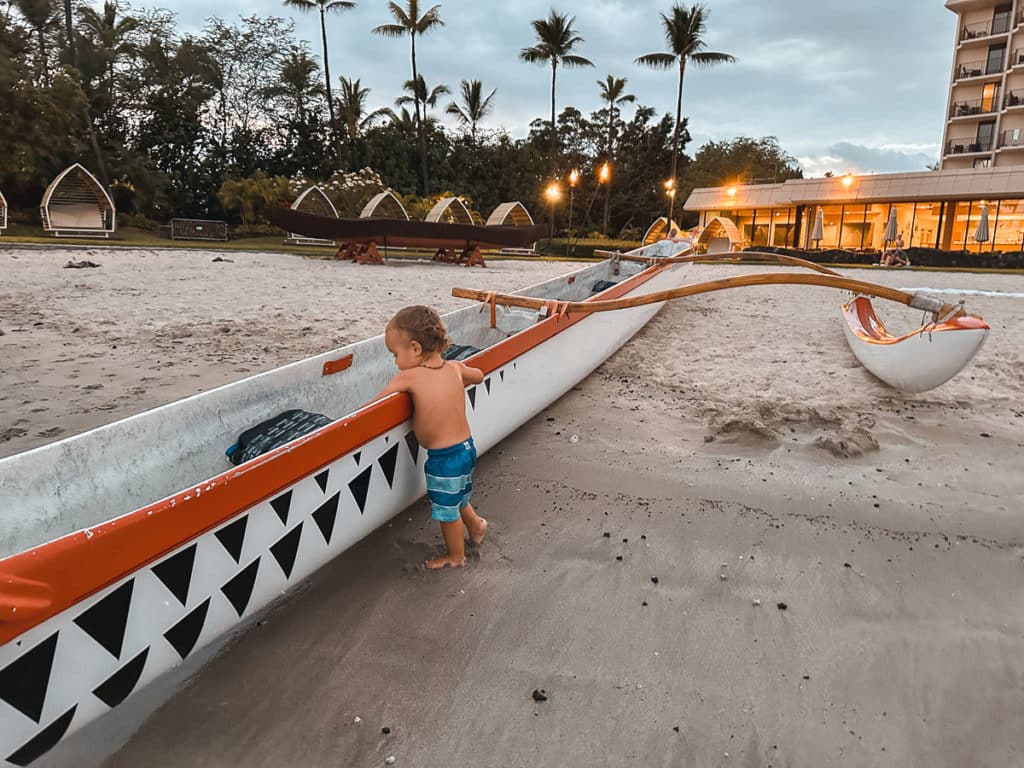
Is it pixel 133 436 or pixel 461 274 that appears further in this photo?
pixel 461 274

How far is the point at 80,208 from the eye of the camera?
1838 centimetres

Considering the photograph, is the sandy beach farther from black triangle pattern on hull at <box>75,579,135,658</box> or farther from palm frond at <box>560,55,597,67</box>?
palm frond at <box>560,55,597,67</box>

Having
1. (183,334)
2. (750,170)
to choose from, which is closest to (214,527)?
(183,334)

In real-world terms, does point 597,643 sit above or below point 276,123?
below

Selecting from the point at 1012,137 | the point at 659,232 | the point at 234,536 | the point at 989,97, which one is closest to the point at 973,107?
the point at 989,97

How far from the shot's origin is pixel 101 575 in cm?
110

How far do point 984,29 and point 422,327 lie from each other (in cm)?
4307

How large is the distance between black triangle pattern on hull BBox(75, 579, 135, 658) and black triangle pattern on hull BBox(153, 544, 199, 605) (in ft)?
0.22

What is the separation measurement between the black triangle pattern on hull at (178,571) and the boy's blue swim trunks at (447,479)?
79 centimetres

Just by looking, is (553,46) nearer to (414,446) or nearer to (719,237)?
(719,237)

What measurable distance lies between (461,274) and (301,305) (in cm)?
506

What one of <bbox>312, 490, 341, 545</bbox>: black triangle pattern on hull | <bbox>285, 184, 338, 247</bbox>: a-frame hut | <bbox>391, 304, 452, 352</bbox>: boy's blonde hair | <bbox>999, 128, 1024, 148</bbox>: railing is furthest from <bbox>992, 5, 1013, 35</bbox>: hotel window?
<bbox>312, 490, 341, 545</bbox>: black triangle pattern on hull

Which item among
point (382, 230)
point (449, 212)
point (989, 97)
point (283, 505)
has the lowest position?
point (283, 505)

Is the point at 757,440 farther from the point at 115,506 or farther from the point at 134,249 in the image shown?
the point at 134,249
